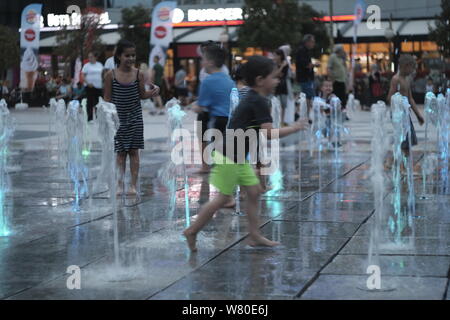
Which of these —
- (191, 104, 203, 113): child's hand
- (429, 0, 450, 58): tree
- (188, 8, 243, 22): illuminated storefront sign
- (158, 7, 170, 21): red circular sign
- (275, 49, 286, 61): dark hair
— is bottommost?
(191, 104, 203, 113): child's hand

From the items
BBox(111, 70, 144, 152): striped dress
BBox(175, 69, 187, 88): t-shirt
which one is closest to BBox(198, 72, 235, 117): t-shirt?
BBox(111, 70, 144, 152): striped dress

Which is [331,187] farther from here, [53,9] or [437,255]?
[53,9]

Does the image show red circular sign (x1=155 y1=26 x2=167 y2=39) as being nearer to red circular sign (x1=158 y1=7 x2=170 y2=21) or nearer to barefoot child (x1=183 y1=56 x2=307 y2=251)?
red circular sign (x1=158 y1=7 x2=170 y2=21)

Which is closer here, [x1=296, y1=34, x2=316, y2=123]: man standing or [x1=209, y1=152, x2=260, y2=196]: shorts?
[x1=209, y1=152, x2=260, y2=196]: shorts

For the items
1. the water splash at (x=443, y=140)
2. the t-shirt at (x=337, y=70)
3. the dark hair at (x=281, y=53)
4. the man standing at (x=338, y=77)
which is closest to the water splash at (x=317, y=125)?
the man standing at (x=338, y=77)

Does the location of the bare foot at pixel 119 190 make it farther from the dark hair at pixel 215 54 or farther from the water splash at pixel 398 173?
the water splash at pixel 398 173

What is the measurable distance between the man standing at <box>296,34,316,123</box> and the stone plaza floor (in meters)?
6.32

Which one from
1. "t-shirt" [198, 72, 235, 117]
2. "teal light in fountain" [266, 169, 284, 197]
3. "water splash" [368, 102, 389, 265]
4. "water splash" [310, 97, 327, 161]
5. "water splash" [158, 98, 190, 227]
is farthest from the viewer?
"water splash" [310, 97, 327, 161]

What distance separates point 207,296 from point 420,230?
2.47 m

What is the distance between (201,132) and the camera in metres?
9.45

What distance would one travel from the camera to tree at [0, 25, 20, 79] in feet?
130

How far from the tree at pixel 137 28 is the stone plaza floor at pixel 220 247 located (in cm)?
3577

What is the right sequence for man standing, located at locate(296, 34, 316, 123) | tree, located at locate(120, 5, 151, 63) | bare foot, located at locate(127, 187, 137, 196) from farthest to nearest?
tree, located at locate(120, 5, 151, 63) → man standing, located at locate(296, 34, 316, 123) → bare foot, located at locate(127, 187, 137, 196)
